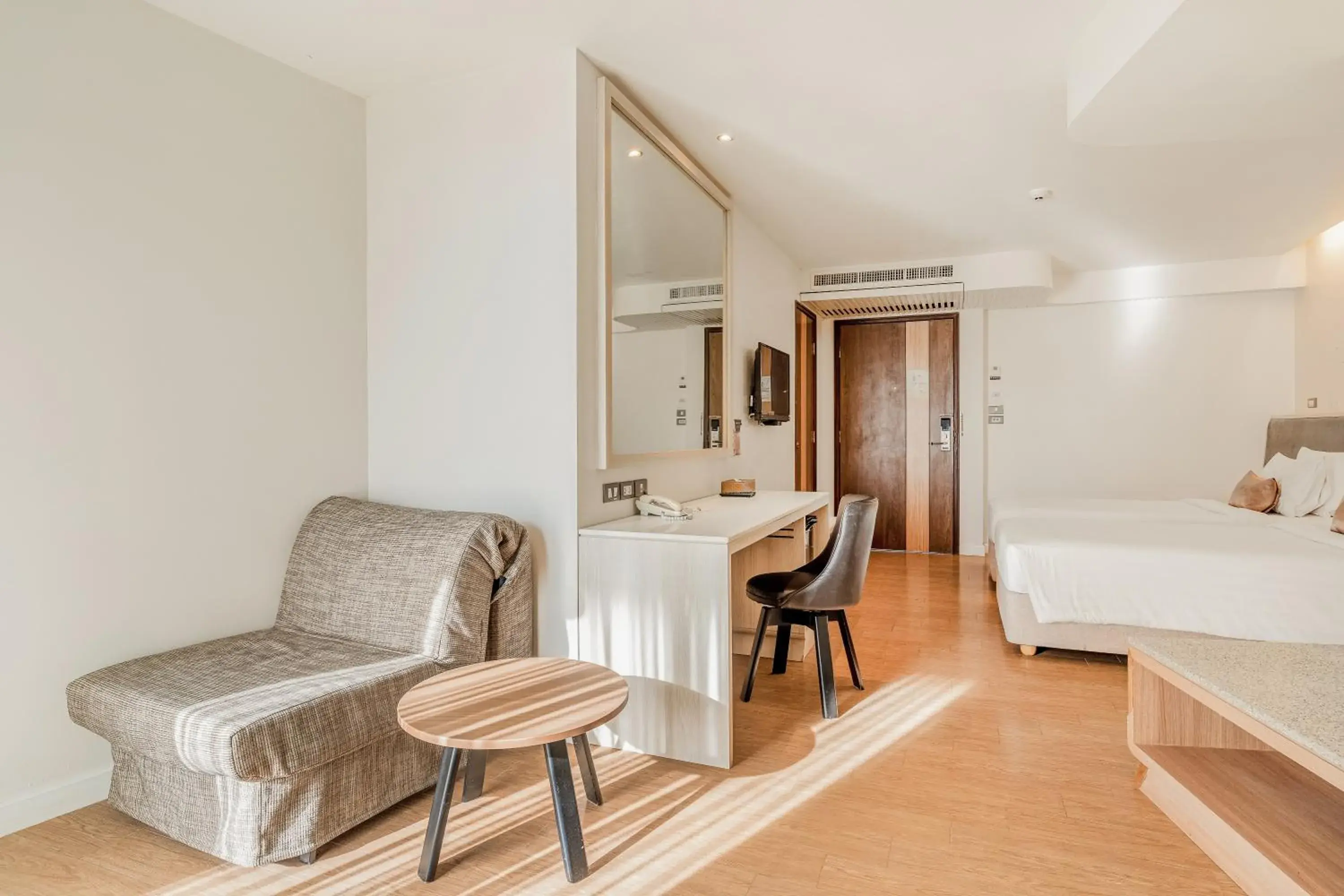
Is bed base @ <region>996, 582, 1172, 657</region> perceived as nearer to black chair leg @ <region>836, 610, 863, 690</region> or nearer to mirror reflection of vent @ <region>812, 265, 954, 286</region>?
black chair leg @ <region>836, 610, 863, 690</region>

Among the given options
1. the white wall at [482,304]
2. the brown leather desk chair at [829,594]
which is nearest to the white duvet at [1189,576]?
the brown leather desk chair at [829,594]

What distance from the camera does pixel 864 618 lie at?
4.28m

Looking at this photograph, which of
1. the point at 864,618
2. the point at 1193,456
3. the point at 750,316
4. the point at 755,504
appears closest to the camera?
the point at 755,504

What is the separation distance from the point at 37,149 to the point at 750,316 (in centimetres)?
339

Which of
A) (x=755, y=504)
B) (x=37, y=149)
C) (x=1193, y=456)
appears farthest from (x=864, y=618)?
(x=37, y=149)

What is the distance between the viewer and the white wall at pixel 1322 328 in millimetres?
4742

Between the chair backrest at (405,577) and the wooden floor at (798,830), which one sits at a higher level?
the chair backrest at (405,577)

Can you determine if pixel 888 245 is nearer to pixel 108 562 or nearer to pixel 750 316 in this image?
pixel 750 316

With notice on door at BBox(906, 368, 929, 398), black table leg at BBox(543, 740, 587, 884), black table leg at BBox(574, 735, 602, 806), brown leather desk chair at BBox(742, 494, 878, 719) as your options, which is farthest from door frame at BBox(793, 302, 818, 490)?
black table leg at BBox(543, 740, 587, 884)

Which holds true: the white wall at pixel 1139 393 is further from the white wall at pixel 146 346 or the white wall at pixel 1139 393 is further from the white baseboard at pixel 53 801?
the white baseboard at pixel 53 801

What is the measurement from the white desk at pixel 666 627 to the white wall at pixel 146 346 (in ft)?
3.87

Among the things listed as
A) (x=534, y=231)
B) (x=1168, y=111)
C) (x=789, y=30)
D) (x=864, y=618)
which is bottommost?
(x=864, y=618)

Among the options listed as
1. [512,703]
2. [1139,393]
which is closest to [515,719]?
[512,703]

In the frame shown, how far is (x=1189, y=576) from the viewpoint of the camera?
123 inches
